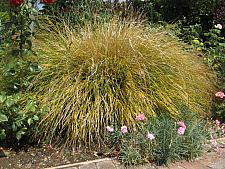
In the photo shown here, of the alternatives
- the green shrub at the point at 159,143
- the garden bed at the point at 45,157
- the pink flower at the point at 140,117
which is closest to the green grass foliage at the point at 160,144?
the green shrub at the point at 159,143

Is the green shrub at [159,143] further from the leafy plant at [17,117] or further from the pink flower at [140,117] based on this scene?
the leafy plant at [17,117]

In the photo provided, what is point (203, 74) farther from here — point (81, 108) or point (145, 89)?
point (81, 108)

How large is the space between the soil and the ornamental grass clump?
125mm

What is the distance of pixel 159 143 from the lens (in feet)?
10.1

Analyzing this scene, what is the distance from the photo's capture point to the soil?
3029 millimetres

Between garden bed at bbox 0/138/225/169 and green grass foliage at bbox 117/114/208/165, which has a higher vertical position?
green grass foliage at bbox 117/114/208/165

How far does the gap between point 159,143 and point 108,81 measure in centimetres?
81

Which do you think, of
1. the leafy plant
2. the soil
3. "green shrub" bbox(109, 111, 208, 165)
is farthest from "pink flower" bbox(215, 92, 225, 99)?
the leafy plant

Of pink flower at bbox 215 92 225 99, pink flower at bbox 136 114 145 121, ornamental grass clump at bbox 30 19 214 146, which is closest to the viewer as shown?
pink flower at bbox 136 114 145 121

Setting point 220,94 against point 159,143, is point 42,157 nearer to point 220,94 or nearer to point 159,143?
point 159,143

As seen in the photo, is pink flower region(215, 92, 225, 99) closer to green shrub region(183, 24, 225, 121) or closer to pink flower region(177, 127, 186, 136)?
green shrub region(183, 24, 225, 121)

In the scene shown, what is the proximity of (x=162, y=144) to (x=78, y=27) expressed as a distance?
1867 mm

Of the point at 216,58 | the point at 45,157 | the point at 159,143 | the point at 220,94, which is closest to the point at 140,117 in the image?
the point at 159,143

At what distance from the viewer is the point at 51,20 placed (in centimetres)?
462
